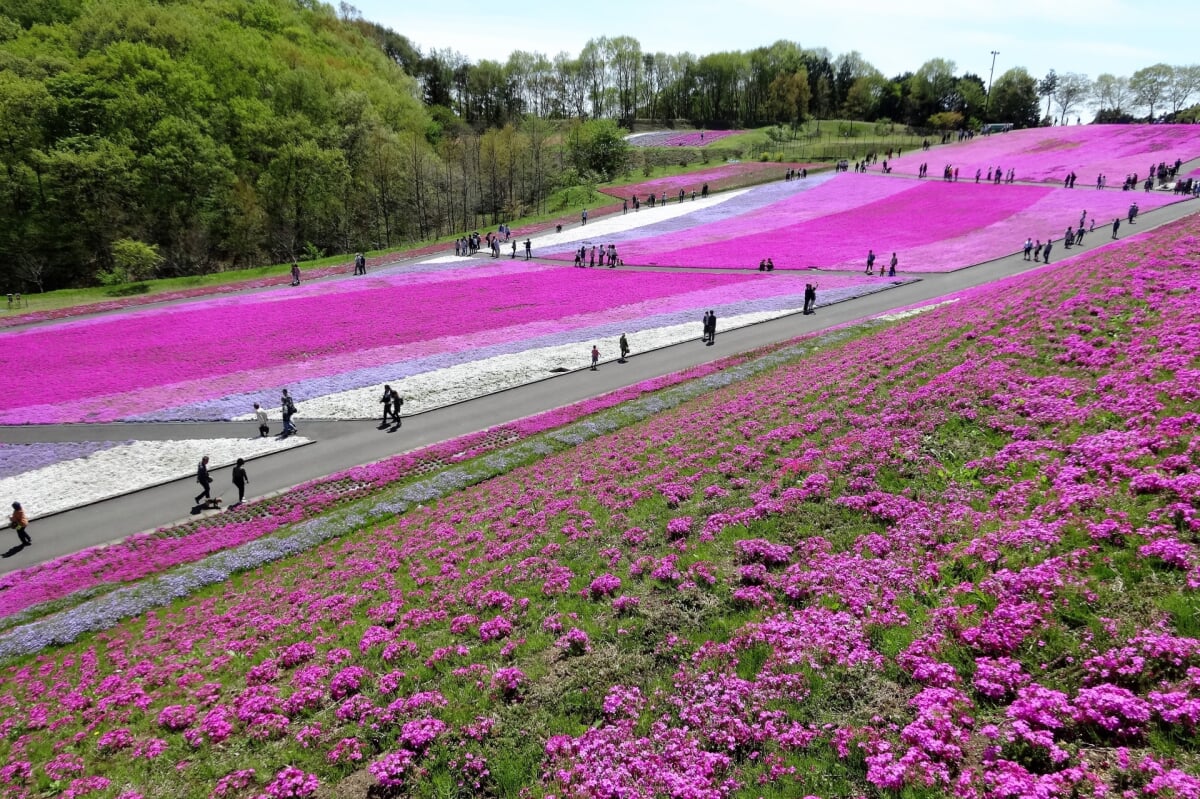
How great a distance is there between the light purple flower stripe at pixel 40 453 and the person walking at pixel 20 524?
21.3ft

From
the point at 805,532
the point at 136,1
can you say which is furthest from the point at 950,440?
the point at 136,1

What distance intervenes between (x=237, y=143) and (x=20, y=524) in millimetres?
73884

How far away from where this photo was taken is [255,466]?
2544 centimetres

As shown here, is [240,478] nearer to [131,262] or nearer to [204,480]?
[204,480]

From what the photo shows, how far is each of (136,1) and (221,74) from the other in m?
22.5

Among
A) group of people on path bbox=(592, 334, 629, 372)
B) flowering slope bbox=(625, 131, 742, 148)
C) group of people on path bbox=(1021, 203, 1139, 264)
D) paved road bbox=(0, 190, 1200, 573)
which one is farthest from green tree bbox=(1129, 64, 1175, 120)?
group of people on path bbox=(592, 334, 629, 372)

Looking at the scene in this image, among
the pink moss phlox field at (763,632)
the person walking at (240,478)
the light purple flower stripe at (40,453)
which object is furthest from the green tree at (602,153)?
the pink moss phlox field at (763,632)

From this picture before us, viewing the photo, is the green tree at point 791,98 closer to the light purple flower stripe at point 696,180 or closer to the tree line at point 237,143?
the tree line at point 237,143

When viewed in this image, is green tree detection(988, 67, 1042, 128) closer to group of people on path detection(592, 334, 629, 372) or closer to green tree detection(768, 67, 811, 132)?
green tree detection(768, 67, 811, 132)

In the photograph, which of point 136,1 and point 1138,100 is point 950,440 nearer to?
point 136,1

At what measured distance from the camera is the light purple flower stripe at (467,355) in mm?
30578

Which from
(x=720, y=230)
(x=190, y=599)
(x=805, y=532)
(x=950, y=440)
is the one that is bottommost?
(x=190, y=599)

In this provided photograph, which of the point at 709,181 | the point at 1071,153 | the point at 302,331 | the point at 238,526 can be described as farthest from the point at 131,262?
the point at 1071,153

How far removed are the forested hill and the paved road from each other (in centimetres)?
4276
